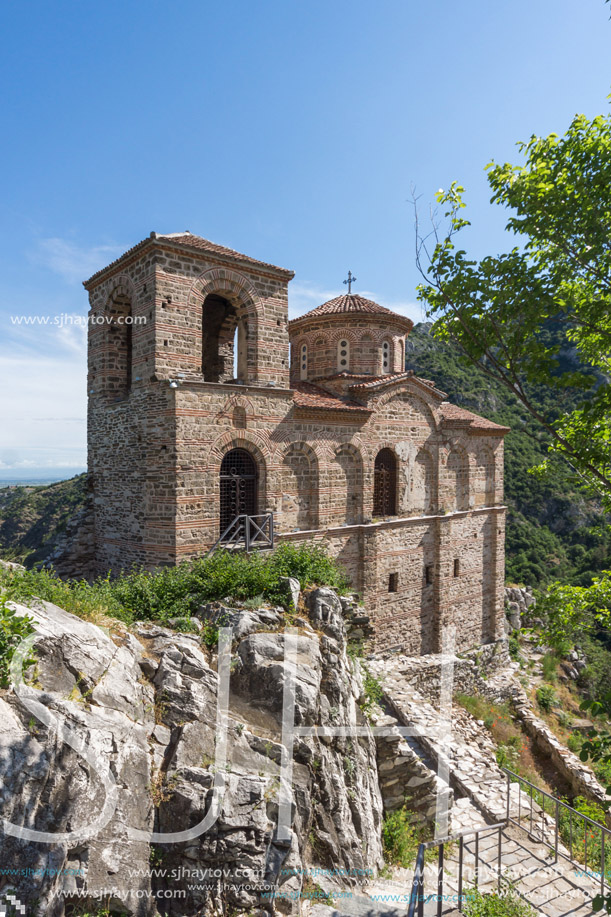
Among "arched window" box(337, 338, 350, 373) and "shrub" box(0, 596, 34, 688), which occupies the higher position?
"arched window" box(337, 338, 350, 373)

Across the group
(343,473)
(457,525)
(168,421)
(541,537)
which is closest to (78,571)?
(168,421)

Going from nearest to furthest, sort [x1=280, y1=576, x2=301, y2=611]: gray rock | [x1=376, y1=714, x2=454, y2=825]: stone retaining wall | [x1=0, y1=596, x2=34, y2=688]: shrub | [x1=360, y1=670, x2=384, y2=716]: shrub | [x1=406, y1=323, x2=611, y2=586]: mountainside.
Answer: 1. [x1=0, y1=596, x2=34, y2=688]: shrub
2. [x1=376, y1=714, x2=454, y2=825]: stone retaining wall
3. [x1=280, y1=576, x2=301, y2=611]: gray rock
4. [x1=360, y1=670, x2=384, y2=716]: shrub
5. [x1=406, y1=323, x2=611, y2=586]: mountainside

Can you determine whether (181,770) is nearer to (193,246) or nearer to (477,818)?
(477,818)

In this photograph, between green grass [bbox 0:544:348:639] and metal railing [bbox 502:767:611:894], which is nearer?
green grass [bbox 0:544:348:639]

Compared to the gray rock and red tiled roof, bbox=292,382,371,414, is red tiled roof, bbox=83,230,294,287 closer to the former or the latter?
red tiled roof, bbox=292,382,371,414

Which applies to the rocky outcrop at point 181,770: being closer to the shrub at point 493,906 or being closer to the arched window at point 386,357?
the shrub at point 493,906

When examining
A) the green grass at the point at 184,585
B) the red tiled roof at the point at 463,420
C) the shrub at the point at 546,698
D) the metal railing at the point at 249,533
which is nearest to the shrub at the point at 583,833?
the shrub at the point at 546,698

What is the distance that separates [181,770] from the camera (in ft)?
18.2

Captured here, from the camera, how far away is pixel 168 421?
10.9 m

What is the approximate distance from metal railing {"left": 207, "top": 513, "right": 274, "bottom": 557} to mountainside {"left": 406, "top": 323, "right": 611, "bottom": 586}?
2185 centimetres

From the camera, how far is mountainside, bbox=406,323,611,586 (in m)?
36.2

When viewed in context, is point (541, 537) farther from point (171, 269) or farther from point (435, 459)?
point (171, 269)

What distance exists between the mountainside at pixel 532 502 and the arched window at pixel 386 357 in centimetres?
1415

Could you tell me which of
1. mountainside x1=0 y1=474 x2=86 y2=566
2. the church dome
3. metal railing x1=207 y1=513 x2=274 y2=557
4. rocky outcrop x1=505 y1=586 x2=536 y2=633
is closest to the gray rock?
metal railing x1=207 y1=513 x2=274 y2=557
